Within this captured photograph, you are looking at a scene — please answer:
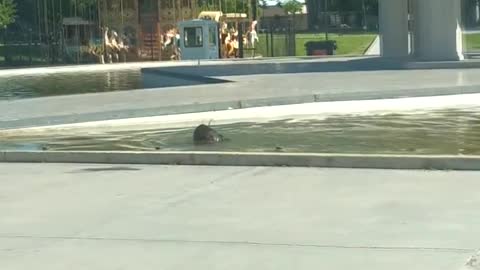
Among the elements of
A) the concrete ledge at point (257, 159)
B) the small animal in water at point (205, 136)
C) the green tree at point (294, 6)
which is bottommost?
the concrete ledge at point (257, 159)

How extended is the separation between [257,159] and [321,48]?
35.1m

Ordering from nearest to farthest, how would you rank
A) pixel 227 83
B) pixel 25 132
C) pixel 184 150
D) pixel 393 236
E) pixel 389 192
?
pixel 393 236 → pixel 389 192 → pixel 184 150 → pixel 25 132 → pixel 227 83

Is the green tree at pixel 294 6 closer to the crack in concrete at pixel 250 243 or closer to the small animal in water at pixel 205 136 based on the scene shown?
the small animal in water at pixel 205 136

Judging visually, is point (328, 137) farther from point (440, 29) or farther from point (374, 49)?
point (374, 49)

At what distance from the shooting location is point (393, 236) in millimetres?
6844

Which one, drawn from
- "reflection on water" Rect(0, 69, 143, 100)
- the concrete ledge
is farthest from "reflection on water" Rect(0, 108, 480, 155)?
"reflection on water" Rect(0, 69, 143, 100)

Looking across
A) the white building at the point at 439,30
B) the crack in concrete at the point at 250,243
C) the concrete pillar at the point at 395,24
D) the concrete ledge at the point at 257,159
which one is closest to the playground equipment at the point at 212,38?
the concrete pillar at the point at 395,24

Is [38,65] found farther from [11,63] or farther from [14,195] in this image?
[14,195]

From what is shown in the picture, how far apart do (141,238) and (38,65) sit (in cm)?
4444

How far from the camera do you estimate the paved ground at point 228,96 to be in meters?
17.0

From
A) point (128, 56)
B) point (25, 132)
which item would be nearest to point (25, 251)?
point (25, 132)

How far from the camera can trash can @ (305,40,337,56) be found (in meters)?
44.8

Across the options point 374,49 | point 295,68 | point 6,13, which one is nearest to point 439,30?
point 295,68

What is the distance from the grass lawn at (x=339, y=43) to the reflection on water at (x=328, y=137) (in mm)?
31506
